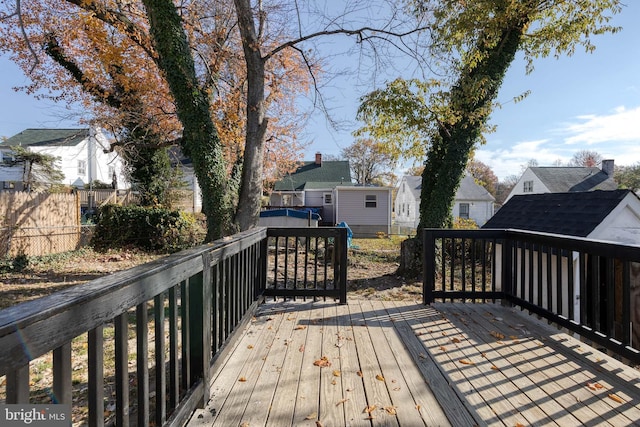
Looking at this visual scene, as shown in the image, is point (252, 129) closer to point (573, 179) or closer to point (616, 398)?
point (616, 398)

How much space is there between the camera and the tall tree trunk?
21.1 ft

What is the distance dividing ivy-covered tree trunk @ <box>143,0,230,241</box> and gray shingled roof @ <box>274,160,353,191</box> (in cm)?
1746

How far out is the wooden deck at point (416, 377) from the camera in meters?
1.97

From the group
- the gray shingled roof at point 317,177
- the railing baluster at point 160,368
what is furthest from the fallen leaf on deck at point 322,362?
the gray shingled roof at point 317,177

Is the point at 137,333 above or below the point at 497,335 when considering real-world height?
above

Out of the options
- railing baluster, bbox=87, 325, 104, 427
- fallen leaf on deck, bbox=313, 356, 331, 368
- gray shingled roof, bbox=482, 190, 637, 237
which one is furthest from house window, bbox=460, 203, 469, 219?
railing baluster, bbox=87, 325, 104, 427

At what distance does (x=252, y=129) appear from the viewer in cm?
655

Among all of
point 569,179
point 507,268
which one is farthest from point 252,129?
point 569,179

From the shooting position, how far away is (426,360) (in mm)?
Answer: 2676

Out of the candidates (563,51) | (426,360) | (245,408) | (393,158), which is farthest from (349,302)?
(563,51)

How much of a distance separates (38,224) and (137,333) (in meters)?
10.4

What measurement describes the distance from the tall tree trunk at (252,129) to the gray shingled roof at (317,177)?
17.4m

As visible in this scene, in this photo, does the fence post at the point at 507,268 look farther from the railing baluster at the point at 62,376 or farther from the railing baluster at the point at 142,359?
the railing baluster at the point at 62,376

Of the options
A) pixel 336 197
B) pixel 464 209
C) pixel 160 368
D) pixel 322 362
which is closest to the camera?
Answer: pixel 160 368
